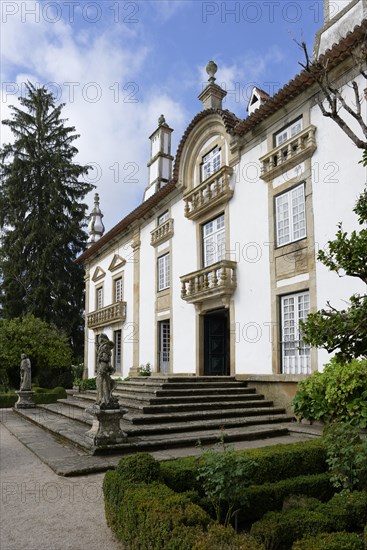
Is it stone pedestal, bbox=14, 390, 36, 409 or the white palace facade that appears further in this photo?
stone pedestal, bbox=14, 390, 36, 409

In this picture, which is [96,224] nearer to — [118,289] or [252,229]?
[118,289]

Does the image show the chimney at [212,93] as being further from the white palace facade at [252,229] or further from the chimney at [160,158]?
the chimney at [160,158]

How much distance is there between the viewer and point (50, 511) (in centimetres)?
493

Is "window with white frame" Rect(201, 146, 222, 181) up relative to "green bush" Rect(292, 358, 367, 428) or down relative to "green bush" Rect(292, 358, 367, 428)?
up

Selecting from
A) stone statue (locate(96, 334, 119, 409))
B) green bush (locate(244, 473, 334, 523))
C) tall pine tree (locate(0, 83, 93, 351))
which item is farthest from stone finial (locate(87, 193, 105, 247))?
green bush (locate(244, 473, 334, 523))

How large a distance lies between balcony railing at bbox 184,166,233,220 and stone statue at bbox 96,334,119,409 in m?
7.11

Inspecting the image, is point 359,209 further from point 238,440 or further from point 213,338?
point 213,338

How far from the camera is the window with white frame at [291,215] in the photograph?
11227 mm

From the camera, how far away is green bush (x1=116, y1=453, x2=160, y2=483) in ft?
14.8

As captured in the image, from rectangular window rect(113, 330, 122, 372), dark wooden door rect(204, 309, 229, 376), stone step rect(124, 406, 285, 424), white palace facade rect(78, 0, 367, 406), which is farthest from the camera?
rectangular window rect(113, 330, 122, 372)

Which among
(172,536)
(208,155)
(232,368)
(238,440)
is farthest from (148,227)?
(172,536)

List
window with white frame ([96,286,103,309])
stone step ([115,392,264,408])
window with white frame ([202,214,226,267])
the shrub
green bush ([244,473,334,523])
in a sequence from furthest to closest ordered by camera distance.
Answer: window with white frame ([96,286,103,309]), window with white frame ([202,214,226,267]), stone step ([115,392,264,408]), green bush ([244,473,334,523]), the shrub

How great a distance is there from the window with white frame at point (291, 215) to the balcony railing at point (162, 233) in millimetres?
5736

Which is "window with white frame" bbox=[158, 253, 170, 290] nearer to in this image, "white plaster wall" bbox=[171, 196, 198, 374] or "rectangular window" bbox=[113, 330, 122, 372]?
"white plaster wall" bbox=[171, 196, 198, 374]
